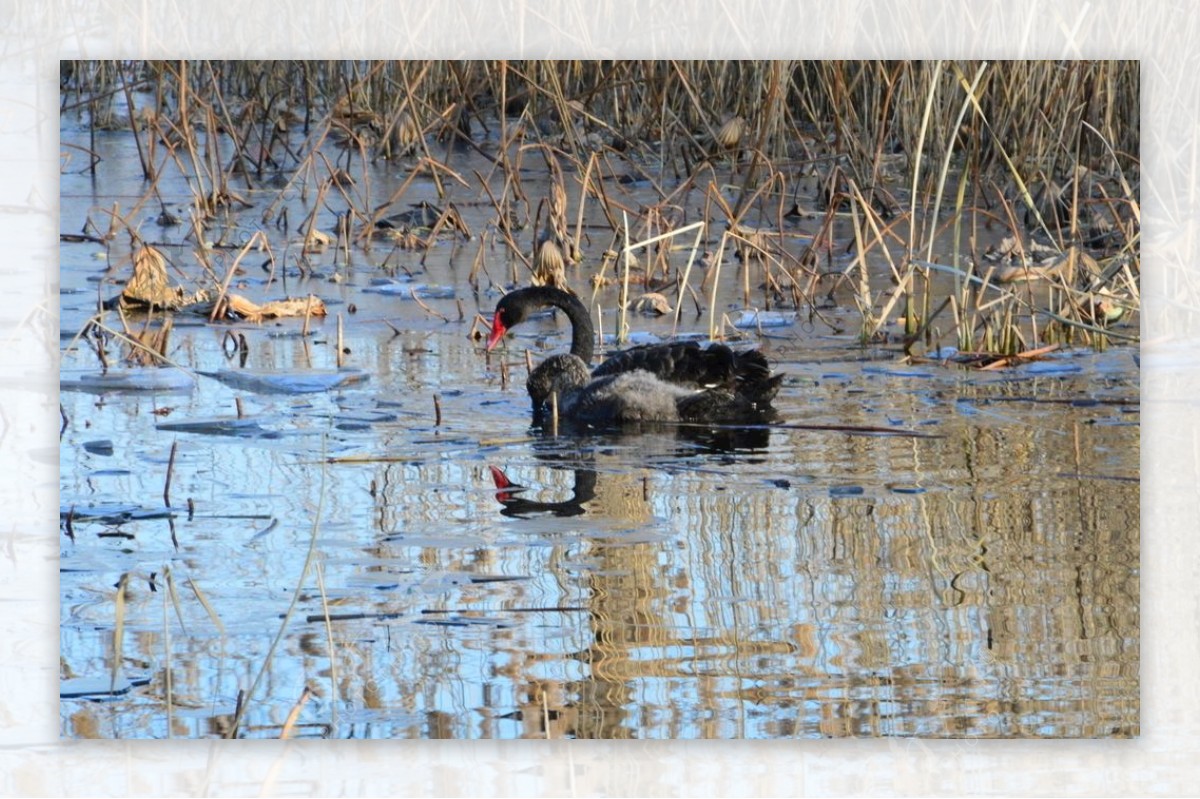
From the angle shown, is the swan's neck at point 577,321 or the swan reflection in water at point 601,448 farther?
the swan's neck at point 577,321

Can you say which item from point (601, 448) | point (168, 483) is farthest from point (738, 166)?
point (168, 483)

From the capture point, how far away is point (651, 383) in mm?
5926

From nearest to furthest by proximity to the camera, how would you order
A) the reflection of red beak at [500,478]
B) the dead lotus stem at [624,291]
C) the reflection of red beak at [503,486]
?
the reflection of red beak at [503,486]
the reflection of red beak at [500,478]
the dead lotus stem at [624,291]

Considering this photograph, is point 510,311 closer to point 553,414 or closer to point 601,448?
point 553,414

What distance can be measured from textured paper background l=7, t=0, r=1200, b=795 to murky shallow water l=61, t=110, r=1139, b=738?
A: 99 millimetres

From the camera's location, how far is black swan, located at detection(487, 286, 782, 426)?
19.1 ft

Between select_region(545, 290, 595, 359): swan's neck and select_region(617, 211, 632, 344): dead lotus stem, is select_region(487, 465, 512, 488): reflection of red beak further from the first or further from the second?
select_region(545, 290, 595, 359): swan's neck

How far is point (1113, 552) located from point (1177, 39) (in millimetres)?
1108

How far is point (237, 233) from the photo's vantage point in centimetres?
588

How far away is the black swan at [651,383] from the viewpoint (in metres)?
5.82

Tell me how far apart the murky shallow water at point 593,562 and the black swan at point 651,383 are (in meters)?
0.13

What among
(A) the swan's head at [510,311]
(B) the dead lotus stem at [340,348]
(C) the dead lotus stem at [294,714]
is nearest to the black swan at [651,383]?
(A) the swan's head at [510,311]

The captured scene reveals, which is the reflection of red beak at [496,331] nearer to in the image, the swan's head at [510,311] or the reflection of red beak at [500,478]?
the swan's head at [510,311]

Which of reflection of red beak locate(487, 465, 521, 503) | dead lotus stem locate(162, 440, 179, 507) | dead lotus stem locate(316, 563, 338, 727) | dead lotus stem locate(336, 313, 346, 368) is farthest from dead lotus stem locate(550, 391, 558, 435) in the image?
dead lotus stem locate(316, 563, 338, 727)
